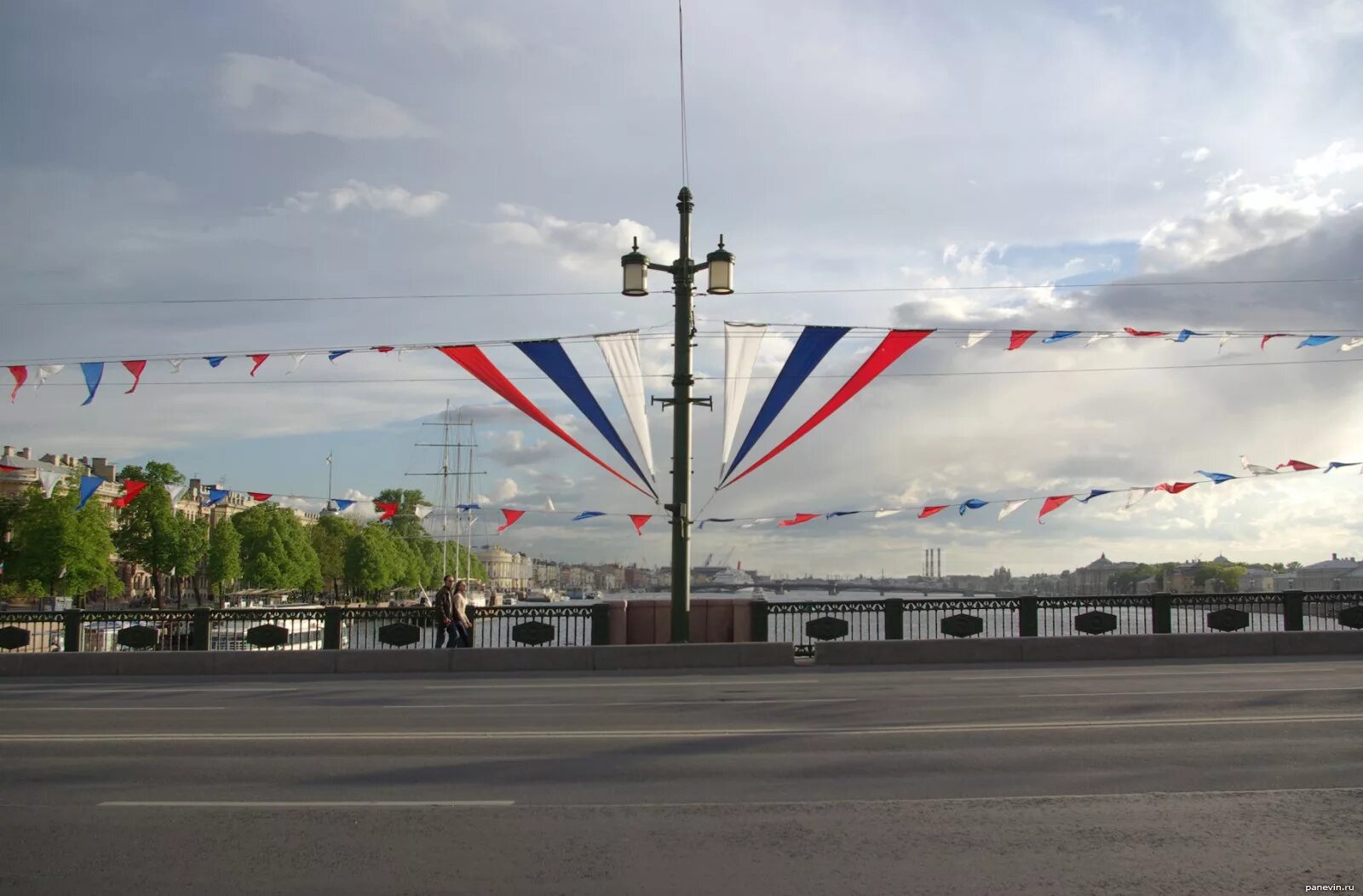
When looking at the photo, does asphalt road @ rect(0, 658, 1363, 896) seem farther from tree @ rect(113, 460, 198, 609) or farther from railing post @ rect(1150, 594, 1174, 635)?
tree @ rect(113, 460, 198, 609)

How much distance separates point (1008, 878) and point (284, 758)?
6.74 meters

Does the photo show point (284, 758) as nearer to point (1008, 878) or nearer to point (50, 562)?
point (1008, 878)

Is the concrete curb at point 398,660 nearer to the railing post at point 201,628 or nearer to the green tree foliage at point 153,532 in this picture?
the railing post at point 201,628

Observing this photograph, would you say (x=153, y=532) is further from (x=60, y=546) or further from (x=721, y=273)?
(x=721, y=273)

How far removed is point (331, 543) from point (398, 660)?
297 ft

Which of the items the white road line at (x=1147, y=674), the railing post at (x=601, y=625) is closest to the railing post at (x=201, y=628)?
the railing post at (x=601, y=625)

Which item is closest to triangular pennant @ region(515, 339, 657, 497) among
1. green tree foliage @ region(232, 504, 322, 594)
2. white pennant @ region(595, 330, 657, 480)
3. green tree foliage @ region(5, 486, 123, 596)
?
white pennant @ region(595, 330, 657, 480)

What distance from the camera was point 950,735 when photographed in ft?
36.1

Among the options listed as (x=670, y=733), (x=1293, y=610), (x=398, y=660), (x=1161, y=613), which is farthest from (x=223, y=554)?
(x=670, y=733)

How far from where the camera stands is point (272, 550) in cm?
8850

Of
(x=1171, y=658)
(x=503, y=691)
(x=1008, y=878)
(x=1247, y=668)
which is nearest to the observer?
(x=1008, y=878)

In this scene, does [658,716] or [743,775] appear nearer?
[743,775]

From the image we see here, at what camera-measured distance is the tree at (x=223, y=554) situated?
82.7 meters

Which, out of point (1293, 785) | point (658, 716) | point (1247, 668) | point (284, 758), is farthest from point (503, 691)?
point (1247, 668)
